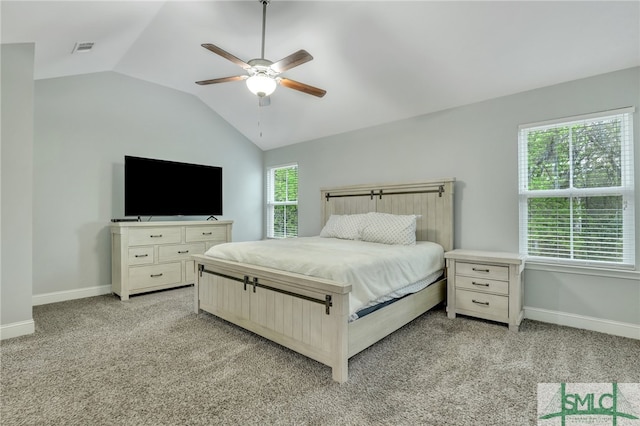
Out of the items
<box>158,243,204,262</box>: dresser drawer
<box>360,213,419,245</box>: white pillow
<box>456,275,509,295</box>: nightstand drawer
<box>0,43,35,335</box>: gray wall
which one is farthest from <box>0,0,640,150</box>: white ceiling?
<box>158,243,204,262</box>: dresser drawer

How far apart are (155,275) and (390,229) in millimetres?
3082

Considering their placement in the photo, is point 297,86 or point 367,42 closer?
point 297,86

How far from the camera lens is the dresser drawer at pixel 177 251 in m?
4.08

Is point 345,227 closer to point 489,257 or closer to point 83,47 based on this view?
point 489,257

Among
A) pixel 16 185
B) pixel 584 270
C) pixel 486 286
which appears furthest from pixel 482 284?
pixel 16 185

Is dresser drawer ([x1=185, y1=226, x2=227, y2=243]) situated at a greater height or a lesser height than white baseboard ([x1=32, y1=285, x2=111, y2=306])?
A: greater

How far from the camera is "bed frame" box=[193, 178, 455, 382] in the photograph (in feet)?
6.49

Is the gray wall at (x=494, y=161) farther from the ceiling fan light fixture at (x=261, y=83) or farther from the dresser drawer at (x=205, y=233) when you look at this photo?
the ceiling fan light fixture at (x=261, y=83)

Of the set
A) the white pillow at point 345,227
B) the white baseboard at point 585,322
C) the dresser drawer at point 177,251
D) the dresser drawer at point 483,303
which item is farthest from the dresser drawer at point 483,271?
the dresser drawer at point 177,251

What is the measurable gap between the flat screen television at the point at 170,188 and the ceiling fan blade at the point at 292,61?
263 cm

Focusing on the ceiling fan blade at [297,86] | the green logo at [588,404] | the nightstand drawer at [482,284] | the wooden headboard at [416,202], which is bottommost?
the green logo at [588,404]

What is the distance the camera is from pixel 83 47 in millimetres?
3066

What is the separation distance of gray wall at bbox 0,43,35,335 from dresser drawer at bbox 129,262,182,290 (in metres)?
1.14

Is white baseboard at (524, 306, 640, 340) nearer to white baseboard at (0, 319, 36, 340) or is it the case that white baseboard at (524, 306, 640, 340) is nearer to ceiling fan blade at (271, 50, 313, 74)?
ceiling fan blade at (271, 50, 313, 74)
